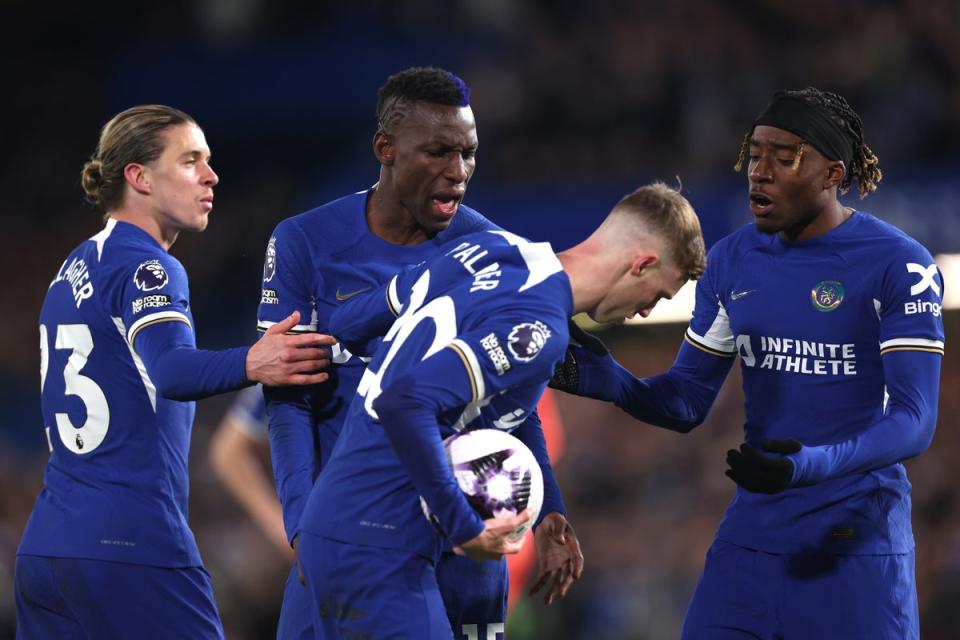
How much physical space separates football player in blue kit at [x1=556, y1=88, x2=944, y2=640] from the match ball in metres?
0.80

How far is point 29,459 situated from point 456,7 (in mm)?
7378

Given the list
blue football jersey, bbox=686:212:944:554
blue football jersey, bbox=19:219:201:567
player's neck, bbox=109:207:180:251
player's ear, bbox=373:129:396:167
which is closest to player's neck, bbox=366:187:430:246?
player's ear, bbox=373:129:396:167

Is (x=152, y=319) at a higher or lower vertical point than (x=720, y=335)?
lower

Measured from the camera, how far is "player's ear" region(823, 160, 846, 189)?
456 cm

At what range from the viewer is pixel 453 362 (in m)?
3.57

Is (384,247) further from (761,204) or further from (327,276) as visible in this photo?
(761,204)

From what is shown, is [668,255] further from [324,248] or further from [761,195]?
[324,248]

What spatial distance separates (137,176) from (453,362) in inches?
70.7

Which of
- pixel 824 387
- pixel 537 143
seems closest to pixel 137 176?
pixel 824 387

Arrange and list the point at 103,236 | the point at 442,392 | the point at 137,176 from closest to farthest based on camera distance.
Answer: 1. the point at 442,392
2. the point at 103,236
3. the point at 137,176

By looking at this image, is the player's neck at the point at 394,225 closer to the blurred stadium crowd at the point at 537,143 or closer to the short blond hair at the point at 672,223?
the short blond hair at the point at 672,223

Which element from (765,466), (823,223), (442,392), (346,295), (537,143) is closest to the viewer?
(442,392)

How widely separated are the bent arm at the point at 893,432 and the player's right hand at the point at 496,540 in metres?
0.82

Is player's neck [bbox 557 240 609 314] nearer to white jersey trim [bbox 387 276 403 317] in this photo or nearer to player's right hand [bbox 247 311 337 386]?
white jersey trim [bbox 387 276 403 317]
